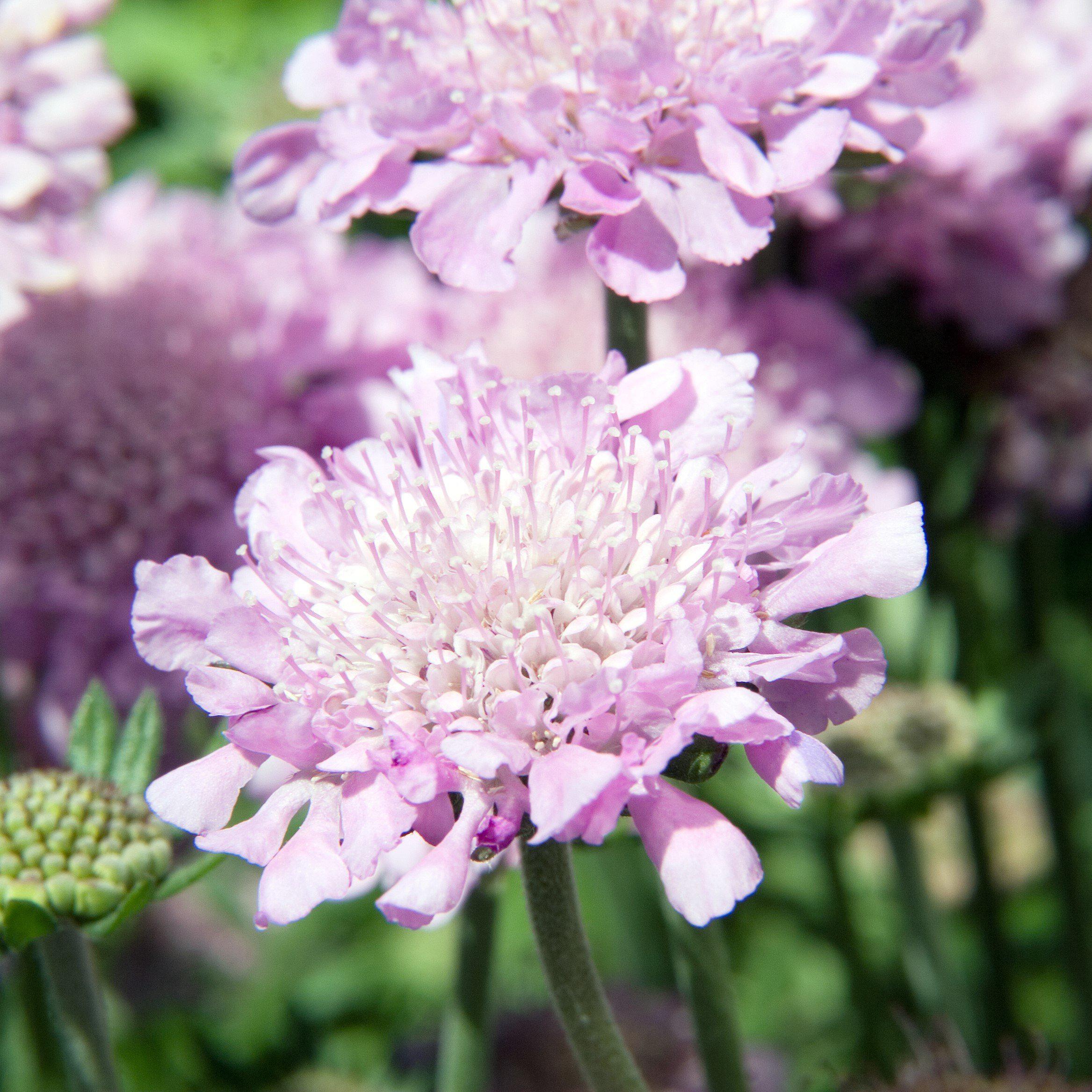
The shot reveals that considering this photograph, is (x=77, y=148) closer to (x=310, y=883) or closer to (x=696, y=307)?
(x=696, y=307)

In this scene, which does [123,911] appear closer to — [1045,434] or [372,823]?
[372,823]

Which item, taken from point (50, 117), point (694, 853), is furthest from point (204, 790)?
point (50, 117)

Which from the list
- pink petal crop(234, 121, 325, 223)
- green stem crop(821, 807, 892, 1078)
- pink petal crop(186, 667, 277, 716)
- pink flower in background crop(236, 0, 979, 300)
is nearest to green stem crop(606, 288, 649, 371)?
pink flower in background crop(236, 0, 979, 300)

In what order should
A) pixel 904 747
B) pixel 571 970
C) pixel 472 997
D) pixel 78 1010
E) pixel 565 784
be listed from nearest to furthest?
1. pixel 565 784
2. pixel 571 970
3. pixel 78 1010
4. pixel 472 997
5. pixel 904 747

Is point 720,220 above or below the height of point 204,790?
above

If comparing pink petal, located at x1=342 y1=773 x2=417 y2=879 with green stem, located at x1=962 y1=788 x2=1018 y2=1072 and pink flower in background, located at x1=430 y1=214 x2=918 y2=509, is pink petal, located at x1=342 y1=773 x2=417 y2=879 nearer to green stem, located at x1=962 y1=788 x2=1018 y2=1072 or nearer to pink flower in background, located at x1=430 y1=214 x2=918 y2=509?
pink flower in background, located at x1=430 y1=214 x2=918 y2=509

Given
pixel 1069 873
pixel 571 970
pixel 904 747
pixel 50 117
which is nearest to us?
pixel 571 970

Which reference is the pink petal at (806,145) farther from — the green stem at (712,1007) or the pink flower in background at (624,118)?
the green stem at (712,1007)
